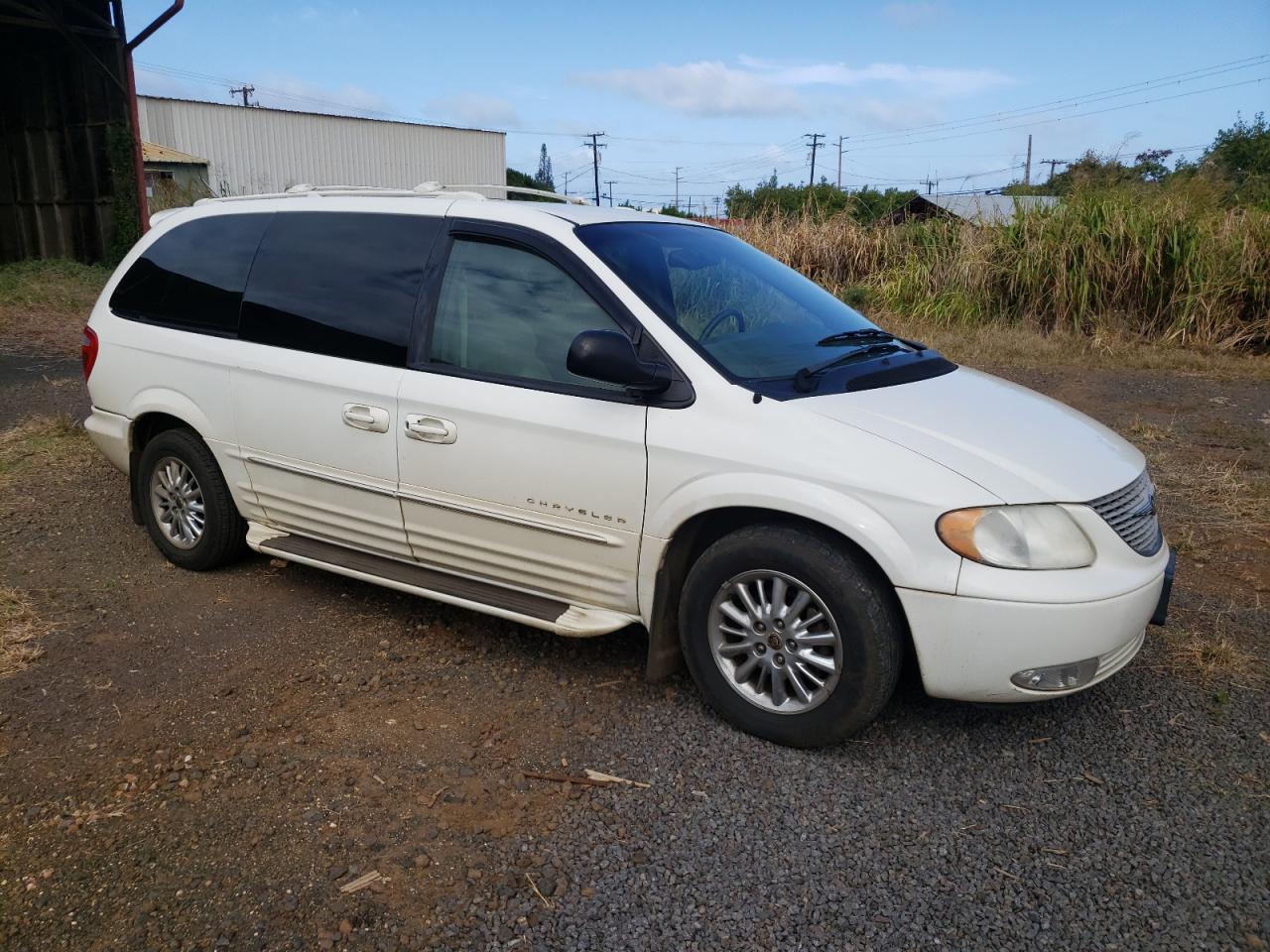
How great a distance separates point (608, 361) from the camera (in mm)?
3268

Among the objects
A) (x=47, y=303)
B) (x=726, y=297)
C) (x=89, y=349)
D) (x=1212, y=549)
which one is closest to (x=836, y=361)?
(x=726, y=297)

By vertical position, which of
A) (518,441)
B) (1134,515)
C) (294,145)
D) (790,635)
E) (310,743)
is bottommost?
(310,743)

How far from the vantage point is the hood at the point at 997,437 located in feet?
10.2

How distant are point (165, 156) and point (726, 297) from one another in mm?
34954

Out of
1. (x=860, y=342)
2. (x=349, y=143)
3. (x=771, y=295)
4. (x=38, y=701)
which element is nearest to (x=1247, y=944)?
(x=860, y=342)

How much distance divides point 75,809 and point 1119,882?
3017mm

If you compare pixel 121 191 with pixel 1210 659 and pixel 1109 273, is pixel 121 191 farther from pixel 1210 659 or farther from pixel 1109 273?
pixel 1210 659

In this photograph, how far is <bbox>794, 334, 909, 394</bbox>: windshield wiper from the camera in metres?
3.46

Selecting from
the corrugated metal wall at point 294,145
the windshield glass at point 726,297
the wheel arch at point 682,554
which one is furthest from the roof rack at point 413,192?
the corrugated metal wall at point 294,145

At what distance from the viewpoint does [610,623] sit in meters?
3.60

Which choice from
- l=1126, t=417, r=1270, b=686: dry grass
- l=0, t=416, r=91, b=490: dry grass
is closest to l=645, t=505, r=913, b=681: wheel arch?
l=1126, t=417, r=1270, b=686: dry grass

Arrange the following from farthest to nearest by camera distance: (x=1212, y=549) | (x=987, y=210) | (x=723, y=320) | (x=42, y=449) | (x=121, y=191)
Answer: (x=121, y=191), (x=987, y=210), (x=42, y=449), (x=1212, y=549), (x=723, y=320)

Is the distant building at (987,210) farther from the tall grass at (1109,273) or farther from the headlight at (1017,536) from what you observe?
the headlight at (1017,536)

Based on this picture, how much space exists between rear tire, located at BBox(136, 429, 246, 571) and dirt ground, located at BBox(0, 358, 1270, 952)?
0.13m
